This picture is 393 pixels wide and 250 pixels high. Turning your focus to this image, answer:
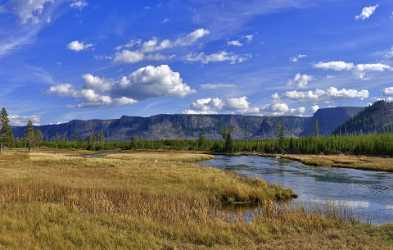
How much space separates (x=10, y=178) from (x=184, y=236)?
2296cm

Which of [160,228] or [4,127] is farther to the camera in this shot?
[4,127]

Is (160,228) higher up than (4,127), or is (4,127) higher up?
(4,127)

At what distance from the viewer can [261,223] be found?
61.9 ft

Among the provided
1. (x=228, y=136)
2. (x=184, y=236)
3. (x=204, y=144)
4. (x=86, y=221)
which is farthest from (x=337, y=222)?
(x=204, y=144)

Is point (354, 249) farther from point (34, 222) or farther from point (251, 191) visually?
point (251, 191)

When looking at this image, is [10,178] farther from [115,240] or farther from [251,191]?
[115,240]

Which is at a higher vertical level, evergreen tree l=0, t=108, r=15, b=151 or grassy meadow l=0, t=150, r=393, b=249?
evergreen tree l=0, t=108, r=15, b=151

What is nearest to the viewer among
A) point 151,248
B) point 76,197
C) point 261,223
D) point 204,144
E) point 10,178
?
point 151,248

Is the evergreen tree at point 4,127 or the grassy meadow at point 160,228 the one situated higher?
the evergreen tree at point 4,127

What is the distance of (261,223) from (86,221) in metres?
7.43

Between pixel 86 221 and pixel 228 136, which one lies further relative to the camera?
pixel 228 136

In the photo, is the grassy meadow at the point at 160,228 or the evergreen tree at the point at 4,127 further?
the evergreen tree at the point at 4,127

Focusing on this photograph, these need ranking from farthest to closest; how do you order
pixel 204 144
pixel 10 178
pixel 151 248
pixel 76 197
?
pixel 204 144, pixel 10 178, pixel 76 197, pixel 151 248

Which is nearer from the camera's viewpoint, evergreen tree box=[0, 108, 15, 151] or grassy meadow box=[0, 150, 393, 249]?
grassy meadow box=[0, 150, 393, 249]
